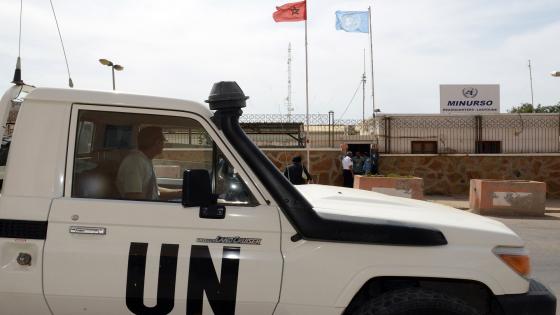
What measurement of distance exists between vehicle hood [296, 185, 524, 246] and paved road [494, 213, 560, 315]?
2714mm

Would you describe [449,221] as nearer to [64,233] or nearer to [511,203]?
[64,233]

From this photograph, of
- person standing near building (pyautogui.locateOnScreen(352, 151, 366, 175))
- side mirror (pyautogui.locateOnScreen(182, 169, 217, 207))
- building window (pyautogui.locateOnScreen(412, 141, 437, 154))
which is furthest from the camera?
building window (pyautogui.locateOnScreen(412, 141, 437, 154))

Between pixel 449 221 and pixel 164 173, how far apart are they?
177 centimetres

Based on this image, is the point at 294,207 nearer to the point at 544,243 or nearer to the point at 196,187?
the point at 196,187

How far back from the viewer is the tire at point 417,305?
8.81 feet

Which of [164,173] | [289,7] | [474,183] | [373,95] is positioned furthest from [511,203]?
[373,95]

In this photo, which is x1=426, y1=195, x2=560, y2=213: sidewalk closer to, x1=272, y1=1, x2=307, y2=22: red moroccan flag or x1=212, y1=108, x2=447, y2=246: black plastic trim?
x1=272, y1=1, x2=307, y2=22: red moroccan flag

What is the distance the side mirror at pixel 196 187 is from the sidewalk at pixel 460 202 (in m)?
13.3

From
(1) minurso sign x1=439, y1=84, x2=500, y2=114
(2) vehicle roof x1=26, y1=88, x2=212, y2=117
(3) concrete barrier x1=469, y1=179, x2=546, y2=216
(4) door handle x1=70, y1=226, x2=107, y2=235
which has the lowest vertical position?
(3) concrete barrier x1=469, y1=179, x2=546, y2=216

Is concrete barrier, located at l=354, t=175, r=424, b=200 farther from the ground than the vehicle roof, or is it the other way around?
the vehicle roof

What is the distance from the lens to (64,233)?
8.73ft

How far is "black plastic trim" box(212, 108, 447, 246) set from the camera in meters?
2.69

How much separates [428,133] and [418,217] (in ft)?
62.4

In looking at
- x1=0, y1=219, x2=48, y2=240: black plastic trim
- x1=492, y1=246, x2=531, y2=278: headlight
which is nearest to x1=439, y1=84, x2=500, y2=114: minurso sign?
x1=492, y1=246, x2=531, y2=278: headlight
